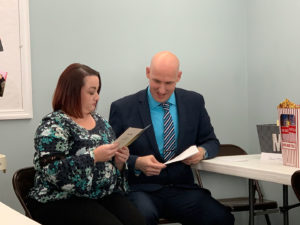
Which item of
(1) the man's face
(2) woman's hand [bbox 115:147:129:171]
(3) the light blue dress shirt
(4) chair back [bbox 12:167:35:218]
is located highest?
(1) the man's face

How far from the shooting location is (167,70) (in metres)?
2.97

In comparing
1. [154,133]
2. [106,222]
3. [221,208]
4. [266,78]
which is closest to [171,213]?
[221,208]

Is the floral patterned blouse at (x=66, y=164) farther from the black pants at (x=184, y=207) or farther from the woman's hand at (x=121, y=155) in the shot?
the black pants at (x=184, y=207)

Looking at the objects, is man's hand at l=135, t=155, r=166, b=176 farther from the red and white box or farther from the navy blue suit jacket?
the red and white box

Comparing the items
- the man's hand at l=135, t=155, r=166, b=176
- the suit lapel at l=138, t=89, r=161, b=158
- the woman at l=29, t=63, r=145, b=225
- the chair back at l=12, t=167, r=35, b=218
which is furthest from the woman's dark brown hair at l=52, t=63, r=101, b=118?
the suit lapel at l=138, t=89, r=161, b=158

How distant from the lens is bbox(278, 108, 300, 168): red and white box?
2457mm

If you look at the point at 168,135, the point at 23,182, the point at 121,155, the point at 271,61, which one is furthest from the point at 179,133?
the point at 271,61

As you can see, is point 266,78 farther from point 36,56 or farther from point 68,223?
point 68,223

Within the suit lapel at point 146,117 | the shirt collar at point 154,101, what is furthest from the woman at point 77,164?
the shirt collar at point 154,101

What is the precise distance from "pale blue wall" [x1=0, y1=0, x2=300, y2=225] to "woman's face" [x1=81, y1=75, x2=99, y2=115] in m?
0.74

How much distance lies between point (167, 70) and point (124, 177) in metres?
0.77

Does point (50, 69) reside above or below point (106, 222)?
above

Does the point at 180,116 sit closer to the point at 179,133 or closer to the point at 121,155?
the point at 179,133

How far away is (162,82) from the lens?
2.97 metres
